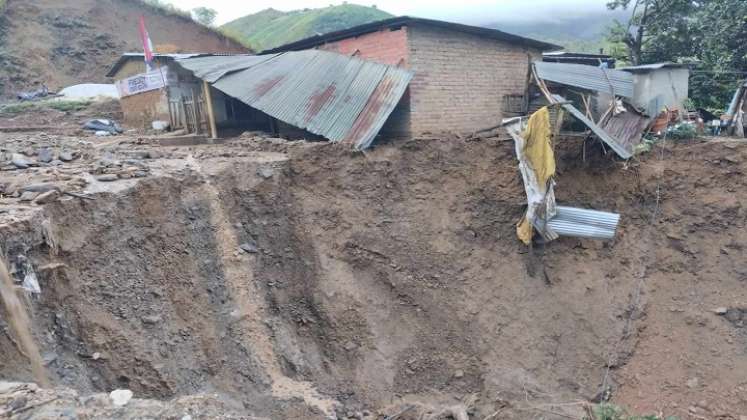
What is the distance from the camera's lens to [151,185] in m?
6.16

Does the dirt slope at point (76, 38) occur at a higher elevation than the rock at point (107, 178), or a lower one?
higher

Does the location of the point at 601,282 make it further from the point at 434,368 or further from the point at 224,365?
Result: the point at 224,365

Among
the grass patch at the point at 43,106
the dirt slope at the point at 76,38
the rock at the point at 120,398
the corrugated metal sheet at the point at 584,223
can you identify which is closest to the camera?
the rock at the point at 120,398

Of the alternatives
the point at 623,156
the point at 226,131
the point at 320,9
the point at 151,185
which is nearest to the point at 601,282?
the point at 623,156

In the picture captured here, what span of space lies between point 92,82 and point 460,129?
17.9 meters

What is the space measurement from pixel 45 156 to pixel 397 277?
554 centimetres

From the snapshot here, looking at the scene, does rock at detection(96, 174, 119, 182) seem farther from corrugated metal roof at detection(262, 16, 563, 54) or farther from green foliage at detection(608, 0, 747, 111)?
green foliage at detection(608, 0, 747, 111)

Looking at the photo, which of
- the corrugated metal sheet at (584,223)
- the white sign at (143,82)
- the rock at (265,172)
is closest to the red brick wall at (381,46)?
the rock at (265,172)

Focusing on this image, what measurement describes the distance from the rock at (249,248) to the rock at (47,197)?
2.32 meters

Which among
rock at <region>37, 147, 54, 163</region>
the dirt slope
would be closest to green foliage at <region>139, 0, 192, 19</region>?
the dirt slope

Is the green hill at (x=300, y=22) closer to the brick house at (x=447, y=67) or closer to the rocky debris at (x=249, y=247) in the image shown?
the brick house at (x=447, y=67)

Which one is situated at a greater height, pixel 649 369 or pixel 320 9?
pixel 320 9

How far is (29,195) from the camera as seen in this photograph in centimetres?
526

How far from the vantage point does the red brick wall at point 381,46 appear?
328 inches
